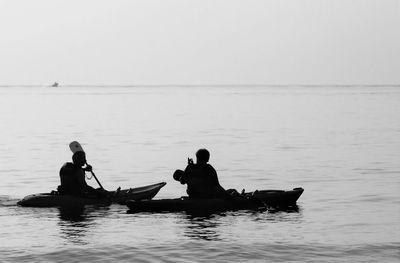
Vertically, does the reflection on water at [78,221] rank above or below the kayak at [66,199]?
below

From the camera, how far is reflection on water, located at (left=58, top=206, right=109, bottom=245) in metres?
19.1

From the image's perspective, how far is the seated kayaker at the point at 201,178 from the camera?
21.7m

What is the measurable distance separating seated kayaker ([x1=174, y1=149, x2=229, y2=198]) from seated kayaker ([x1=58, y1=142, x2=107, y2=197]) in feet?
7.91

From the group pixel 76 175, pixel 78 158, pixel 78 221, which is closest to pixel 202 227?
pixel 78 221

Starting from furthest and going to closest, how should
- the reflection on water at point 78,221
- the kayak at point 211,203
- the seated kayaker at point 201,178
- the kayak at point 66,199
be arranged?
the kayak at point 66,199 → the kayak at point 211,203 → the seated kayaker at point 201,178 → the reflection on water at point 78,221

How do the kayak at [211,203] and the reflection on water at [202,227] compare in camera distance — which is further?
the kayak at [211,203]

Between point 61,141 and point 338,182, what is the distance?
91.1ft

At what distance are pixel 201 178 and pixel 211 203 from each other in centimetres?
78

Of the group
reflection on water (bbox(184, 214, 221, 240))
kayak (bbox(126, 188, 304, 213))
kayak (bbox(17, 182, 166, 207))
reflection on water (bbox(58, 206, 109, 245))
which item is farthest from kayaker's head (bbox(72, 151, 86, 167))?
reflection on water (bbox(184, 214, 221, 240))

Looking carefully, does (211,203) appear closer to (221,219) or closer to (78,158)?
(221,219)

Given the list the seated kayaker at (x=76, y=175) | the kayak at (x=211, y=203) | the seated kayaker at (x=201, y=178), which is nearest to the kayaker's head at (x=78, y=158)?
the seated kayaker at (x=76, y=175)

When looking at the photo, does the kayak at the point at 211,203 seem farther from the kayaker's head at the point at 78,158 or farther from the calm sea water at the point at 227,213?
the kayaker's head at the point at 78,158

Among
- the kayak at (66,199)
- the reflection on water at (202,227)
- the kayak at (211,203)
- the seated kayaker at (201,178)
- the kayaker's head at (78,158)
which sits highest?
the kayaker's head at (78,158)

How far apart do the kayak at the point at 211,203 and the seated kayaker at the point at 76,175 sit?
126cm
